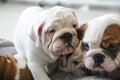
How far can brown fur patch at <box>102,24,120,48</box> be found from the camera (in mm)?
804

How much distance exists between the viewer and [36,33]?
0.89 meters

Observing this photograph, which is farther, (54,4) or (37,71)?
(54,4)

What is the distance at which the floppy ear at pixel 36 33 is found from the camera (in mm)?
880

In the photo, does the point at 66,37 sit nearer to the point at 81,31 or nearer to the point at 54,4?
the point at 81,31

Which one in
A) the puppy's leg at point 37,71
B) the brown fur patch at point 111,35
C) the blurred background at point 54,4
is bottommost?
the blurred background at point 54,4

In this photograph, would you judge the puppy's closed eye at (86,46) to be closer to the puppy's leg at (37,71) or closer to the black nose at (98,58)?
the black nose at (98,58)

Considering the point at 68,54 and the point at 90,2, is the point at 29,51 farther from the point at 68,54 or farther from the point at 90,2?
the point at 90,2

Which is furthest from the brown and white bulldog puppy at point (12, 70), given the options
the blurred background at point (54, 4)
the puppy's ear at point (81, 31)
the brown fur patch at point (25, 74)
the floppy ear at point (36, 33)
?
the blurred background at point (54, 4)

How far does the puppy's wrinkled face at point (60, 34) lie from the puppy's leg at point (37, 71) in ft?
0.27

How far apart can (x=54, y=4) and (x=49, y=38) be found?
1027 mm

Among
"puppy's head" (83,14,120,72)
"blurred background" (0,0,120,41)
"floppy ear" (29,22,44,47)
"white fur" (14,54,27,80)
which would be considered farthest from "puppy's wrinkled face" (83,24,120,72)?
"blurred background" (0,0,120,41)

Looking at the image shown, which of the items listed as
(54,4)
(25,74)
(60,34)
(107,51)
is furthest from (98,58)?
(54,4)

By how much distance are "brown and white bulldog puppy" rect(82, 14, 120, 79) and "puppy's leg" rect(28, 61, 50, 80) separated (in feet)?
0.53

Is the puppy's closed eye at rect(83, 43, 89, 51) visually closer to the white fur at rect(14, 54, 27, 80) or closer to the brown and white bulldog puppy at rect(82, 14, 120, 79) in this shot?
the brown and white bulldog puppy at rect(82, 14, 120, 79)
